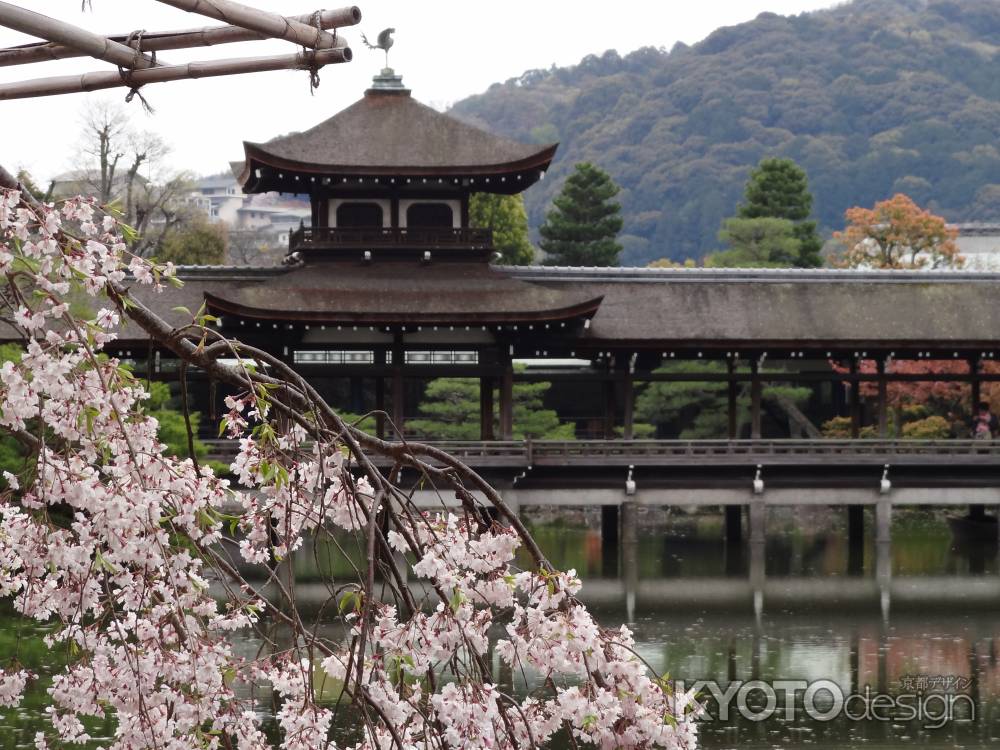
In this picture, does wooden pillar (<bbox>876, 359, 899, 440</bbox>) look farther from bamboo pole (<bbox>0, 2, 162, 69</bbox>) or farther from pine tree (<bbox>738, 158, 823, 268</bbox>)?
bamboo pole (<bbox>0, 2, 162, 69</bbox>)

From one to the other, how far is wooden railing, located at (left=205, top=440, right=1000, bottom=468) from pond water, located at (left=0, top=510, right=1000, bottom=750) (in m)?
1.59

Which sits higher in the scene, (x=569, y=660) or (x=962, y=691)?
(x=569, y=660)

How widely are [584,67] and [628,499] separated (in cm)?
9002

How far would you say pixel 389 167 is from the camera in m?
24.9

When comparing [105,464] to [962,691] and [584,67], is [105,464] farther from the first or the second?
[584,67]

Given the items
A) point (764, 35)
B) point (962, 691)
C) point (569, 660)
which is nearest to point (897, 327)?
point (962, 691)

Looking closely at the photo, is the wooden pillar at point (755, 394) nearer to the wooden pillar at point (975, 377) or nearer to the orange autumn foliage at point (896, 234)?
the wooden pillar at point (975, 377)

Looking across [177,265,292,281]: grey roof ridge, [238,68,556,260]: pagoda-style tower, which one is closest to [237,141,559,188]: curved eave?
[238,68,556,260]: pagoda-style tower

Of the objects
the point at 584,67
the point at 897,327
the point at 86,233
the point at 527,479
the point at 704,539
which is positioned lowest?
the point at 704,539

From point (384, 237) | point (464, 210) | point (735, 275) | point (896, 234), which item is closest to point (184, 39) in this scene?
point (384, 237)

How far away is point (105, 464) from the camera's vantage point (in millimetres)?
4820

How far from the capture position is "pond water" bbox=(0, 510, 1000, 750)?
13641 mm

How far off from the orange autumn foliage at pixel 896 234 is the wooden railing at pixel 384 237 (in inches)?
891

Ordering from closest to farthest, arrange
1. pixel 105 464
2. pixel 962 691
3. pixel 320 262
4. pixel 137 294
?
pixel 105 464, pixel 962 691, pixel 137 294, pixel 320 262
